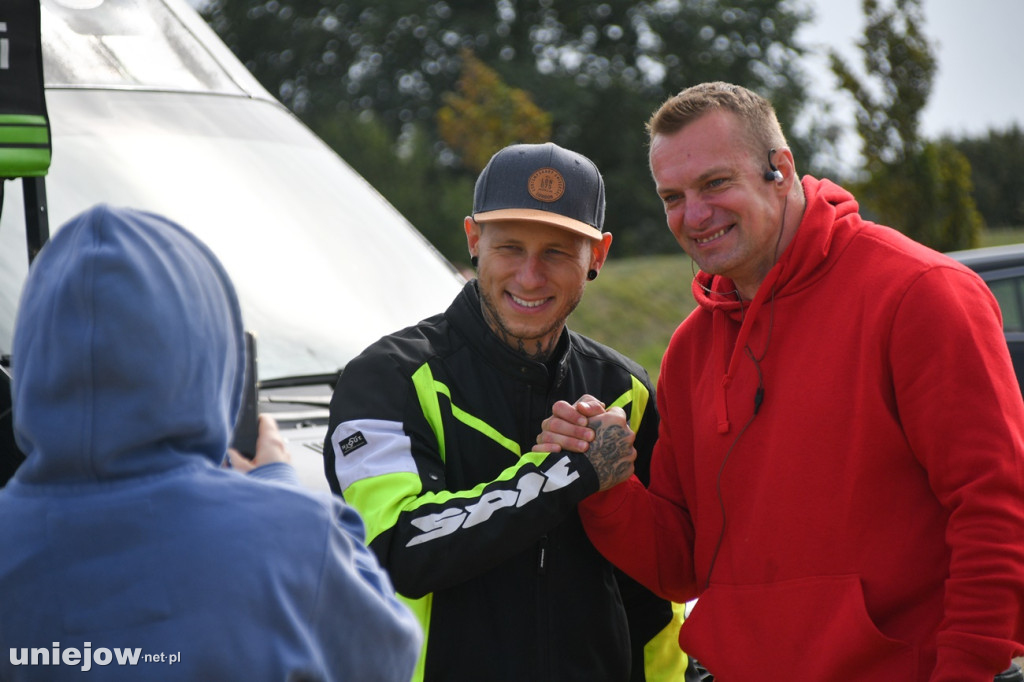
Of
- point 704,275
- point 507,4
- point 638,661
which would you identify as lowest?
point 507,4

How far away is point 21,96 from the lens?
2701 millimetres

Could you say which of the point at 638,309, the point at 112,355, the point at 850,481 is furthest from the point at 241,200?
the point at 638,309

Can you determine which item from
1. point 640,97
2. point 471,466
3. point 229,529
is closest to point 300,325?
point 471,466

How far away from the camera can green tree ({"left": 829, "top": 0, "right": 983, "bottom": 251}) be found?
49.9 ft

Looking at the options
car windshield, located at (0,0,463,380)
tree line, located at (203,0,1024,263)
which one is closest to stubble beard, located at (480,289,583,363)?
car windshield, located at (0,0,463,380)

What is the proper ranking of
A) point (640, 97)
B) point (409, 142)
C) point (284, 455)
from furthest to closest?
point (640, 97), point (409, 142), point (284, 455)

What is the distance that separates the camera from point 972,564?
2363mm

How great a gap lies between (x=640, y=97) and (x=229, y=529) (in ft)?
108

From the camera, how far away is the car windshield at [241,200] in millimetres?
3852

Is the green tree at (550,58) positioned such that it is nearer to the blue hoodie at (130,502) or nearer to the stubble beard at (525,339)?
the stubble beard at (525,339)

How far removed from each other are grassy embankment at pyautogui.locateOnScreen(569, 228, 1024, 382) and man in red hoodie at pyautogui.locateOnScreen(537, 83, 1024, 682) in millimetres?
10977

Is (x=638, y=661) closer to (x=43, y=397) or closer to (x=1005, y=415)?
(x=1005, y=415)

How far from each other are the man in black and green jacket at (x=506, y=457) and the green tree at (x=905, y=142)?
523 inches

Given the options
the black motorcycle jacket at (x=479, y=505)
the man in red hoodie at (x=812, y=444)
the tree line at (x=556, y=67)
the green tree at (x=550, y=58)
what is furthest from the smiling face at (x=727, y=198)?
the green tree at (x=550, y=58)
